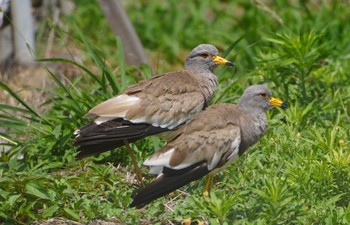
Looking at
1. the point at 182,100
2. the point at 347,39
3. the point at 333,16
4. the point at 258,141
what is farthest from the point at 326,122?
the point at 333,16

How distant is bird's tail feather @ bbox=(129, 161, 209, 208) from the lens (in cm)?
579

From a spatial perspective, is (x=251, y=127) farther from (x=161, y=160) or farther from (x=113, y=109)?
(x=113, y=109)

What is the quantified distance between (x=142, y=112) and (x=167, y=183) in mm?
841

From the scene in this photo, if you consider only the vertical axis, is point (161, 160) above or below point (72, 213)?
above

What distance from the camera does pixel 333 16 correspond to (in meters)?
10.5

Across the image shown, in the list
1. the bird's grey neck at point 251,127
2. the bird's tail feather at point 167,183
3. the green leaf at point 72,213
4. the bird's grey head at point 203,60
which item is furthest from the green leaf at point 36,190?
the bird's grey head at point 203,60

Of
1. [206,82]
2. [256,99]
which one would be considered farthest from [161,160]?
[206,82]

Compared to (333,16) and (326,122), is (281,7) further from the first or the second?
(326,122)

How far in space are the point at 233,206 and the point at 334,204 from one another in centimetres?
68

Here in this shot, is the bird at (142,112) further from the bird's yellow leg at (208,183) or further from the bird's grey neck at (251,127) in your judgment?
the bird's yellow leg at (208,183)

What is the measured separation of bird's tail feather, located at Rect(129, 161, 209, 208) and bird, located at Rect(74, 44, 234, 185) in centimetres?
53

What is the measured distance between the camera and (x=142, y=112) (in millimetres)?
6602

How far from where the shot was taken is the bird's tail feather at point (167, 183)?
19.0 ft

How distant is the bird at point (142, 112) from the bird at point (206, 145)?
189mm
